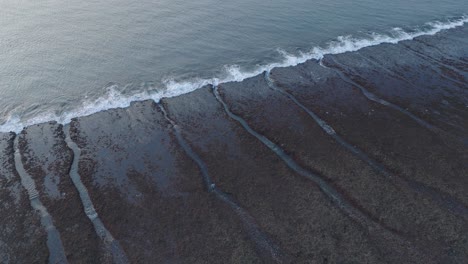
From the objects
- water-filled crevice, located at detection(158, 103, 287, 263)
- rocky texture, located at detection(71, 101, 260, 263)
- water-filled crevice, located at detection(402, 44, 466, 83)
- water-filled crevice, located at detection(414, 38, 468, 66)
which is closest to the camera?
water-filled crevice, located at detection(158, 103, 287, 263)

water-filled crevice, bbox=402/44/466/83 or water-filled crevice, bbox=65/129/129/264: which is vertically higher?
water-filled crevice, bbox=402/44/466/83

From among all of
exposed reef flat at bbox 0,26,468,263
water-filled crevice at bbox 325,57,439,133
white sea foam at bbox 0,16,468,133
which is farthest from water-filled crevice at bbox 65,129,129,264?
water-filled crevice at bbox 325,57,439,133

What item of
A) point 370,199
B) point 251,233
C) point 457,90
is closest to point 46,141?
point 251,233

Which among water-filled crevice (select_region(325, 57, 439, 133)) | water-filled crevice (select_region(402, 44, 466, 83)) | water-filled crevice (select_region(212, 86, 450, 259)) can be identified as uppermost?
water-filled crevice (select_region(402, 44, 466, 83))

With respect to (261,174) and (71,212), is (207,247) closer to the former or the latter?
(261,174)

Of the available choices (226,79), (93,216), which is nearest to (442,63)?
(226,79)

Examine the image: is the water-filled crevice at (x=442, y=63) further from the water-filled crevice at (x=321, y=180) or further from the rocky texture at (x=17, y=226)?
the rocky texture at (x=17, y=226)

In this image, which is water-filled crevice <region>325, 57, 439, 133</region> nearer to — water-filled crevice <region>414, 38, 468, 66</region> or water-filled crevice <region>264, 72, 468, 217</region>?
water-filled crevice <region>264, 72, 468, 217</region>

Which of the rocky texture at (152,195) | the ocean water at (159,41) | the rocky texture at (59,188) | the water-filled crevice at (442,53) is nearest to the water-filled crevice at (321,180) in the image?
the rocky texture at (152,195)
